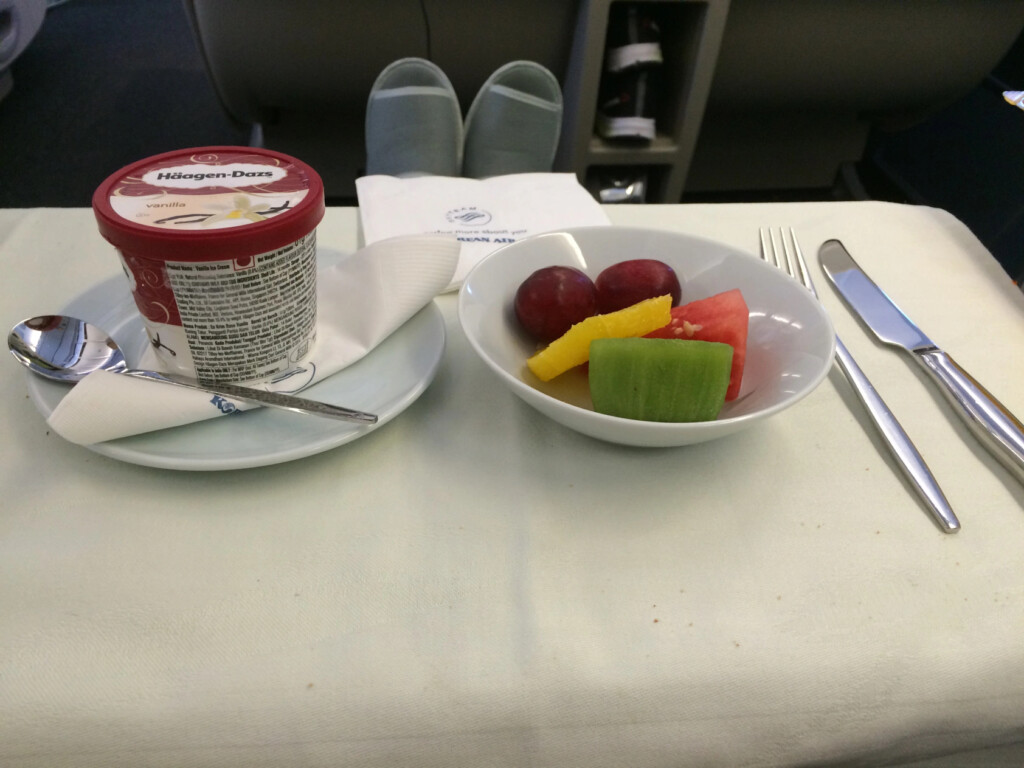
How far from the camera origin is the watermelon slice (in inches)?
14.1

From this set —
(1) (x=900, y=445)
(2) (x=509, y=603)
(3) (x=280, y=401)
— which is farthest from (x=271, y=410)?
(1) (x=900, y=445)

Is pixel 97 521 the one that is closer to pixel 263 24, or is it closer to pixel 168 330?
pixel 168 330

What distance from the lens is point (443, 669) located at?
0.90ft

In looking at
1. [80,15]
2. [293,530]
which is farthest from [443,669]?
[80,15]

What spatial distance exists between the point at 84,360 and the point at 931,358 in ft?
1.67

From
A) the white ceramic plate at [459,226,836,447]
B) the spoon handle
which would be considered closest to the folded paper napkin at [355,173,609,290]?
the white ceramic plate at [459,226,836,447]

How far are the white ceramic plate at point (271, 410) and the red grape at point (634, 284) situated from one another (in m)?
0.10

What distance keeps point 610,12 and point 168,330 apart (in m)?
1.11

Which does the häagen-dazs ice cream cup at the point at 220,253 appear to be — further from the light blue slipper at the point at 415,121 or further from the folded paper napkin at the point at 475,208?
the light blue slipper at the point at 415,121

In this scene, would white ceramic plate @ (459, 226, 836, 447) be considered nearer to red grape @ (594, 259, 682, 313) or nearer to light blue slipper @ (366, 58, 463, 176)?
red grape @ (594, 259, 682, 313)

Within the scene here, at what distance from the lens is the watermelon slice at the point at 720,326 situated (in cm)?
36

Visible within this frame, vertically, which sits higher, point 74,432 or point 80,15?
point 74,432

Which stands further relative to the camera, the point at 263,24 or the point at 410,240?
the point at 263,24

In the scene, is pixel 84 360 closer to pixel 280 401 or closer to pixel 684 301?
pixel 280 401
